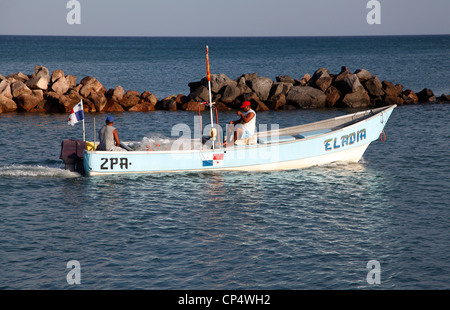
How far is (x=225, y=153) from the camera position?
21250mm

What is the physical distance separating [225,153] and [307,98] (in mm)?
20607

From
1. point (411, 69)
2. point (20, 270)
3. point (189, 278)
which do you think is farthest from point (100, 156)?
point (411, 69)

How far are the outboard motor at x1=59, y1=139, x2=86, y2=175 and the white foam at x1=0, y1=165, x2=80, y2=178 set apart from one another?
36 cm

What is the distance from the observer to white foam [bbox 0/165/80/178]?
854 inches

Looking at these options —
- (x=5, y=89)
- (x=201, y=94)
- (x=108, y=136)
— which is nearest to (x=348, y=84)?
(x=201, y=94)

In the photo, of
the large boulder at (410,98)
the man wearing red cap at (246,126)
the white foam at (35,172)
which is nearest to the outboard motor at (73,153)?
the white foam at (35,172)

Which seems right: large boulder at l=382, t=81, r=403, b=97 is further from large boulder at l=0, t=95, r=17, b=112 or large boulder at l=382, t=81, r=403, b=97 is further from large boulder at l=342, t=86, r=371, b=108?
large boulder at l=0, t=95, r=17, b=112

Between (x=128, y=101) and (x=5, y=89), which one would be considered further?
(x=128, y=101)

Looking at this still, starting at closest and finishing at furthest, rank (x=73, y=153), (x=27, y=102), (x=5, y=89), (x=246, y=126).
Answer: (x=73, y=153), (x=246, y=126), (x=27, y=102), (x=5, y=89)

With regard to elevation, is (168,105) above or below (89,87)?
below

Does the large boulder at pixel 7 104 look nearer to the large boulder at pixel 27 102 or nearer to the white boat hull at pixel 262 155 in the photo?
the large boulder at pixel 27 102

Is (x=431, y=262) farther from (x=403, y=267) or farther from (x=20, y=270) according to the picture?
(x=20, y=270)

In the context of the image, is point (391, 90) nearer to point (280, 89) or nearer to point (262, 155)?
point (280, 89)

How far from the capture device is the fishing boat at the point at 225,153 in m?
20.8
